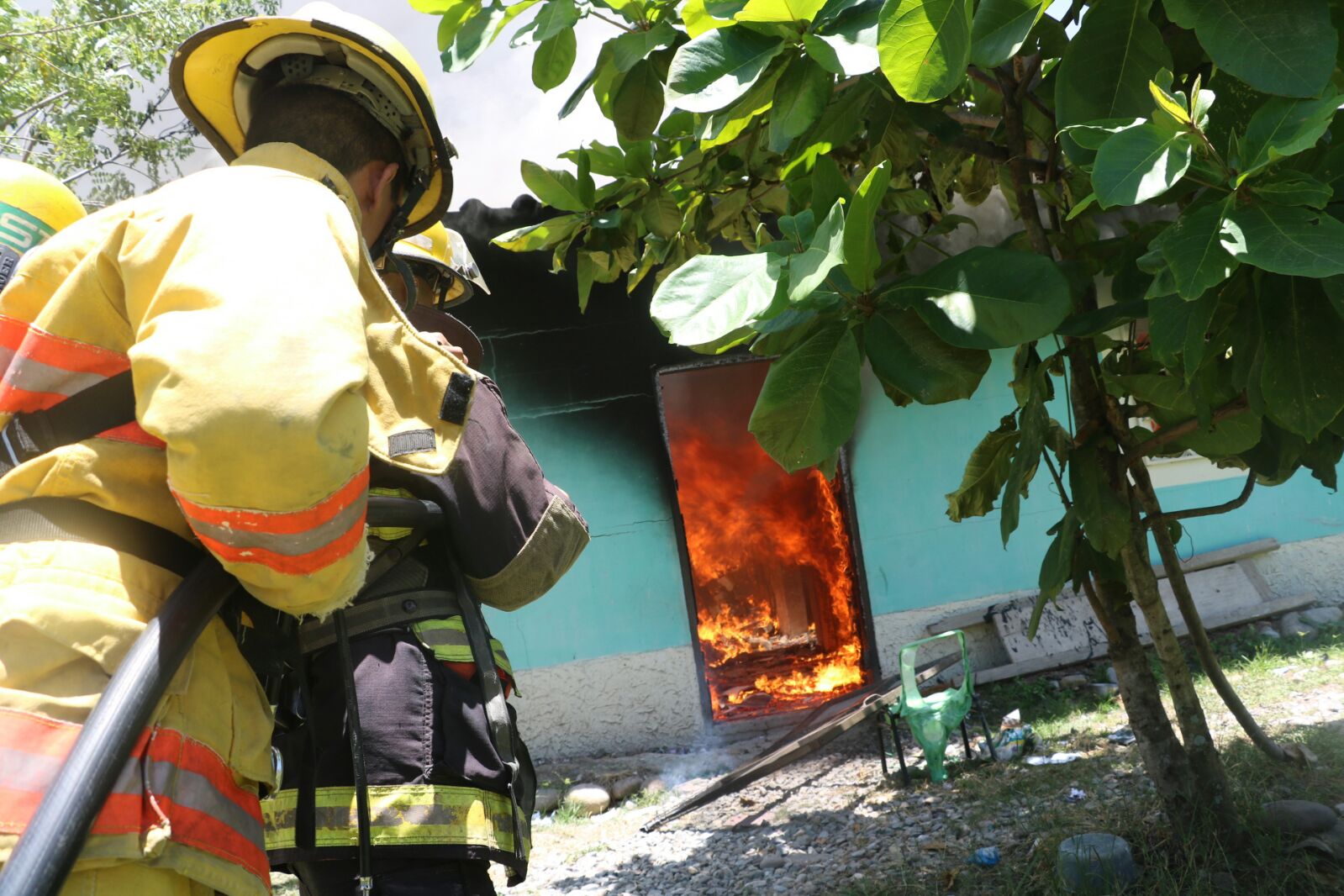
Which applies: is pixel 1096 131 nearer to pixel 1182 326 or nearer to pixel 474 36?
pixel 1182 326

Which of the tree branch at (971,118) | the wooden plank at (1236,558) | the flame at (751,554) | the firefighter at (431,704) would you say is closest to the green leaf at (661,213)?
the tree branch at (971,118)

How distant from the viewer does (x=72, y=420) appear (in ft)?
4.08

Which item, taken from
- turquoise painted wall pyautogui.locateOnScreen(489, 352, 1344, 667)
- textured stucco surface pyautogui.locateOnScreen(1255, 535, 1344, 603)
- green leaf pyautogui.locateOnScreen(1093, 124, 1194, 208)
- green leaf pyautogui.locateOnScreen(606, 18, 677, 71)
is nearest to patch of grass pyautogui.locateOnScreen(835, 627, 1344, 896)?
textured stucco surface pyautogui.locateOnScreen(1255, 535, 1344, 603)

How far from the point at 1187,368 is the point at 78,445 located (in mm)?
1553

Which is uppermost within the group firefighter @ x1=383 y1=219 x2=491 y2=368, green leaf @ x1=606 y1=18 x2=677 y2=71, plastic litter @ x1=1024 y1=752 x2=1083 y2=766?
firefighter @ x1=383 y1=219 x2=491 y2=368

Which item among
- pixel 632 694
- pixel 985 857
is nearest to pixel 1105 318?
pixel 985 857

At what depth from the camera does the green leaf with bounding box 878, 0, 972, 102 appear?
138 centimetres

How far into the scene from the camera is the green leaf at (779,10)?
4.99ft

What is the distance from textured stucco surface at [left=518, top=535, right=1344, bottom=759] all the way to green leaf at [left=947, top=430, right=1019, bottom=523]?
13.0 ft

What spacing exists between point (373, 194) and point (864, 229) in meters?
0.86

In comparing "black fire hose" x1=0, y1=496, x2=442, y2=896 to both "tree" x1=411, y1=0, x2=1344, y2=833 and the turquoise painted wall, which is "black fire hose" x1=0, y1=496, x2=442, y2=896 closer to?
"tree" x1=411, y1=0, x2=1344, y2=833

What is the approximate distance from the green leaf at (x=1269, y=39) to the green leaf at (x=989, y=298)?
0.39 meters

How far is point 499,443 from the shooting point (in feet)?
5.44

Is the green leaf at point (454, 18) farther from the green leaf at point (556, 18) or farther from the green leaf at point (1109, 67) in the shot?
the green leaf at point (1109, 67)
